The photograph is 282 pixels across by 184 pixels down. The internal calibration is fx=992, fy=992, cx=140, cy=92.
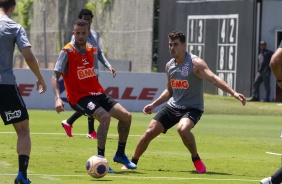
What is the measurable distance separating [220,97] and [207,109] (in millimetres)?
7107

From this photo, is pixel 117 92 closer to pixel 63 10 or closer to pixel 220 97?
pixel 220 97

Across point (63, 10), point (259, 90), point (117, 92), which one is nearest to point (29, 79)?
point (117, 92)

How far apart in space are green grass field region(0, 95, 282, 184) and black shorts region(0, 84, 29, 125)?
3.45 ft

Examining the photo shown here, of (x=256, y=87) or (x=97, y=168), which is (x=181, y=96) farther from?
(x=256, y=87)

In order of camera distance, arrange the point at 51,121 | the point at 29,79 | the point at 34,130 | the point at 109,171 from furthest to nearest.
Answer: the point at 29,79, the point at 51,121, the point at 34,130, the point at 109,171

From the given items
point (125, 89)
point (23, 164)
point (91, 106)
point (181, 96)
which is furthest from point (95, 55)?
point (125, 89)

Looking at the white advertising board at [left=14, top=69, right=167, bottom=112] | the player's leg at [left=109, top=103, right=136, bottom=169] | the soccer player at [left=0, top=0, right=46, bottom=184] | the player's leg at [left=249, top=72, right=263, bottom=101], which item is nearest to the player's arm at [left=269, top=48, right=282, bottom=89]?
the soccer player at [left=0, top=0, right=46, bottom=184]

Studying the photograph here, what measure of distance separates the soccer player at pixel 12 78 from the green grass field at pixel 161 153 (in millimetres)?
806

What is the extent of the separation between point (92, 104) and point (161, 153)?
312 cm

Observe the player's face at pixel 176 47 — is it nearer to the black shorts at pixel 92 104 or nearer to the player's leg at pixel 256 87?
the black shorts at pixel 92 104

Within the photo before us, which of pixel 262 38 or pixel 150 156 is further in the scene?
pixel 262 38

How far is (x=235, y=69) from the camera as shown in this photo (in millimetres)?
39188

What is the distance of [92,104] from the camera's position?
1429cm

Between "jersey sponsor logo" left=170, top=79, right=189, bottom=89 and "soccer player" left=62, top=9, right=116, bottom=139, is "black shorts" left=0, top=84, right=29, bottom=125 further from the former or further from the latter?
"soccer player" left=62, top=9, right=116, bottom=139
